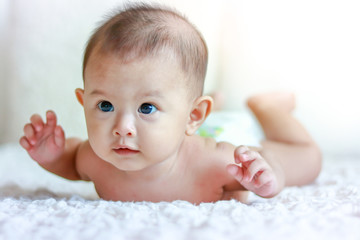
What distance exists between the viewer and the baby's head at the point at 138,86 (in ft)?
2.58

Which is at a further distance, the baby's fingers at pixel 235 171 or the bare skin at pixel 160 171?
the bare skin at pixel 160 171

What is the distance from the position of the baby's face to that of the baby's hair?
0.02 m

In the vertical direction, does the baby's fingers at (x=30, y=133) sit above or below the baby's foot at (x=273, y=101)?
below

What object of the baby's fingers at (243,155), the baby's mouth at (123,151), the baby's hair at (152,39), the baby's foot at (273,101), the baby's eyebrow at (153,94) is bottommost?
the baby's foot at (273,101)

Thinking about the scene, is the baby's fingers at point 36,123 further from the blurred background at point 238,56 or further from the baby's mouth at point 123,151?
the blurred background at point 238,56

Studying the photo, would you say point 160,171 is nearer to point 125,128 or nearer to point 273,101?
point 125,128

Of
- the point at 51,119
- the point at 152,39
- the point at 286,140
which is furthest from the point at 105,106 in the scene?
the point at 286,140

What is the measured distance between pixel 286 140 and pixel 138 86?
0.65 m

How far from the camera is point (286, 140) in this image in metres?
1.28

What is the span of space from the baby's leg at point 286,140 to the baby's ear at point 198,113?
0.56 feet

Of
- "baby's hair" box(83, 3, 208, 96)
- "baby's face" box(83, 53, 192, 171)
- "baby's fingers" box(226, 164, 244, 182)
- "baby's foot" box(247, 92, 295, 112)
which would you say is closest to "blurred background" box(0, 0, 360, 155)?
"baby's foot" box(247, 92, 295, 112)

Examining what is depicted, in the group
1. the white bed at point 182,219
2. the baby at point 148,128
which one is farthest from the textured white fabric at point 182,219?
the baby at point 148,128

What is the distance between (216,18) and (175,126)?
0.99 meters

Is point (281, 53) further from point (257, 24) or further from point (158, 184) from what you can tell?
point (158, 184)
